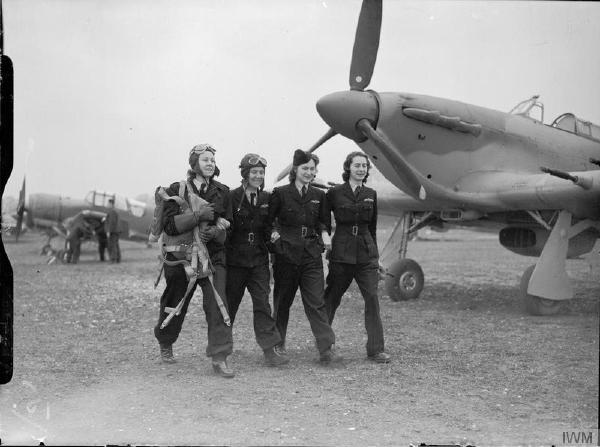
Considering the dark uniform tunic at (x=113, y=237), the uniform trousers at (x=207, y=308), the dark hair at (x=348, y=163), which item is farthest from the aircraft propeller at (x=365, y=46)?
the dark uniform tunic at (x=113, y=237)

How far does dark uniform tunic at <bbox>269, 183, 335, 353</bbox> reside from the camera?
4.96 metres

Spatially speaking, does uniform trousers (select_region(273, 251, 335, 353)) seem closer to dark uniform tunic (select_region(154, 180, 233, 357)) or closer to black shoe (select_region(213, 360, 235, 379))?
dark uniform tunic (select_region(154, 180, 233, 357))

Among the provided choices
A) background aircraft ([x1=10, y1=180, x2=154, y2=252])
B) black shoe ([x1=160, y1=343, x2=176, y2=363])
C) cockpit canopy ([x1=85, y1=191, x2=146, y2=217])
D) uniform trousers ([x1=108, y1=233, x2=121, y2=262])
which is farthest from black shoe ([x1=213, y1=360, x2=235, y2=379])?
cockpit canopy ([x1=85, y1=191, x2=146, y2=217])

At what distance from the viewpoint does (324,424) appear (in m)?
3.41

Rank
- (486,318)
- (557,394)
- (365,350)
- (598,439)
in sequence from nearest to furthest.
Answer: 1. (598,439)
2. (557,394)
3. (365,350)
4. (486,318)

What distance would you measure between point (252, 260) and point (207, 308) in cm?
54

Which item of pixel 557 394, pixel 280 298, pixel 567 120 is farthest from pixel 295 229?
pixel 567 120

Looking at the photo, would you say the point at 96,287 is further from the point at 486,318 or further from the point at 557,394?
the point at 557,394

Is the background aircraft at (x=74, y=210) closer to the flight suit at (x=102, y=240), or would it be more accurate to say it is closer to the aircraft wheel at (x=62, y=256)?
the flight suit at (x=102, y=240)

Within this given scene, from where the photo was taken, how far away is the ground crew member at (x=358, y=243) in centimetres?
505

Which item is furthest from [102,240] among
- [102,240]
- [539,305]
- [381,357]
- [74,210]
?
[381,357]

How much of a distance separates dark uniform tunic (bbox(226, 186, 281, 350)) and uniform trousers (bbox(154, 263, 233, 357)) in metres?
0.17

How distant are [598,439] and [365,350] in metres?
2.63

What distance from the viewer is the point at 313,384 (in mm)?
4289
